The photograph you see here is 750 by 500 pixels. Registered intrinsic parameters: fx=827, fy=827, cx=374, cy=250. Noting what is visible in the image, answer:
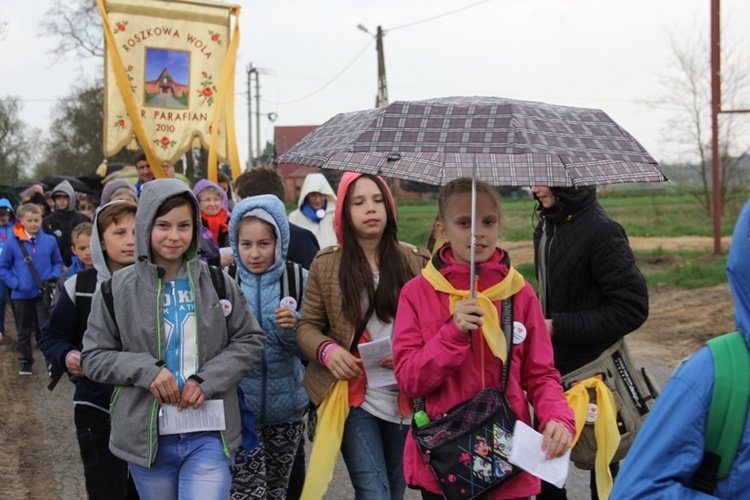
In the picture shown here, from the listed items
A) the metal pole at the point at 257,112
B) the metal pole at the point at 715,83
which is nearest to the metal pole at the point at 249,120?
the metal pole at the point at 257,112

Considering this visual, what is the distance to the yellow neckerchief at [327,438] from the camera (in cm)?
374

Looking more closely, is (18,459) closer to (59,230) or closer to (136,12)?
(136,12)

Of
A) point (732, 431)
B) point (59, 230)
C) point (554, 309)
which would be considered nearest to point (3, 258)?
point (59, 230)

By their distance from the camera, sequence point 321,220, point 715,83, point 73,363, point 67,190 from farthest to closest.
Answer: point 715,83, point 67,190, point 321,220, point 73,363

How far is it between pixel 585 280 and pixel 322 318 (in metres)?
1.26

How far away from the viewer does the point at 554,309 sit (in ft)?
13.2

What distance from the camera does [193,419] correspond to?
3.43 m

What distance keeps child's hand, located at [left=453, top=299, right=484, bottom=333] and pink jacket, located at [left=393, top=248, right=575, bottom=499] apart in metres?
0.09

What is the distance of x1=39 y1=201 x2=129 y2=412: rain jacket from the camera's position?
3.87 metres

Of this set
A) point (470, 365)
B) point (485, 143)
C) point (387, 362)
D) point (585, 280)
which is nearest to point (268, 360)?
point (387, 362)

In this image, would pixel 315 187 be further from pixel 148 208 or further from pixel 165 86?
pixel 148 208

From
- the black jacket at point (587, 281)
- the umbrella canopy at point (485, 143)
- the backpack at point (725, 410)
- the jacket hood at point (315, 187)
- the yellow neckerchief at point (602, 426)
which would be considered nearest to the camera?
the backpack at point (725, 410)

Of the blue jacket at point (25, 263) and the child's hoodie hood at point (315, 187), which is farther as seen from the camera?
the blue jacket at point (25, 263)

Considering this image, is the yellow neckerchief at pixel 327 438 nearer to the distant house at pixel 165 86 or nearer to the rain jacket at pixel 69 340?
the rain jacket at pixel 69 340
